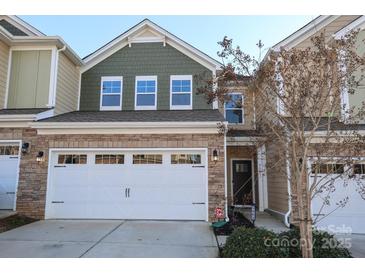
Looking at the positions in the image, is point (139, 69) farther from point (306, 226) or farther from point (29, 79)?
point (306, 226)

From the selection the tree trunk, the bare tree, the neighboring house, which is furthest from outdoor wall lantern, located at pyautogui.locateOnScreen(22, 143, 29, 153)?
the tree trunk

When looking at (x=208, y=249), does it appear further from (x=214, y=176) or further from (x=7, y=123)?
(x=7, y=123)

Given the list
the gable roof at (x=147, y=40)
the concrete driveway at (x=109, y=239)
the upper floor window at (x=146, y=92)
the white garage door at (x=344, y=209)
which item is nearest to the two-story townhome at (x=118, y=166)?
the concrete driveway at (x=109, y=239)

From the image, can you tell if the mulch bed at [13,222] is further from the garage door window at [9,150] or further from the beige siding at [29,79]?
the beige siding at [29,79]

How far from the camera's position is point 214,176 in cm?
938

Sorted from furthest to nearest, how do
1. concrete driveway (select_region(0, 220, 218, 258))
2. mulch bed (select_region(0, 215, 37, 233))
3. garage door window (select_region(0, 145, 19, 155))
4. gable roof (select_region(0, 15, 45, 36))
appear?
gable roof (select_region(0, 15, 45, 36))
garage door window (select_region(0, 145, 19, 155))
mulch bed (select_region(0, 215, 37, 233))
concrete driveway (select_region(0, 220, 218, 258))

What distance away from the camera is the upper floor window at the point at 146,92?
12688mm

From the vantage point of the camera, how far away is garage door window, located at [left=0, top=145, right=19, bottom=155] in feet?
33.0

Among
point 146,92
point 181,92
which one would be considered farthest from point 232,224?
point 146,92

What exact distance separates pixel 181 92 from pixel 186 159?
12.9 feet

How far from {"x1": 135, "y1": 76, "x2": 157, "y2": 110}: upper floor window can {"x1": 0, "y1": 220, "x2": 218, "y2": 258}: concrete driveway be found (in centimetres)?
526

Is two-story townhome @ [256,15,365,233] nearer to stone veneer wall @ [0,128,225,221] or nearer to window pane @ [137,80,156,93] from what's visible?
stone veneer wall @ [0,128,225,221]

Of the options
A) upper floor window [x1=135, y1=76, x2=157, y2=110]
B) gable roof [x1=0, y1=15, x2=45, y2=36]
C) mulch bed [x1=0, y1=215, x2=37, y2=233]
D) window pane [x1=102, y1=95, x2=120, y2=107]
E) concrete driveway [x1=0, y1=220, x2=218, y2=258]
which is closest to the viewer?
concrete driveway [x1=0, y1=220, x2=218, y2=258]
